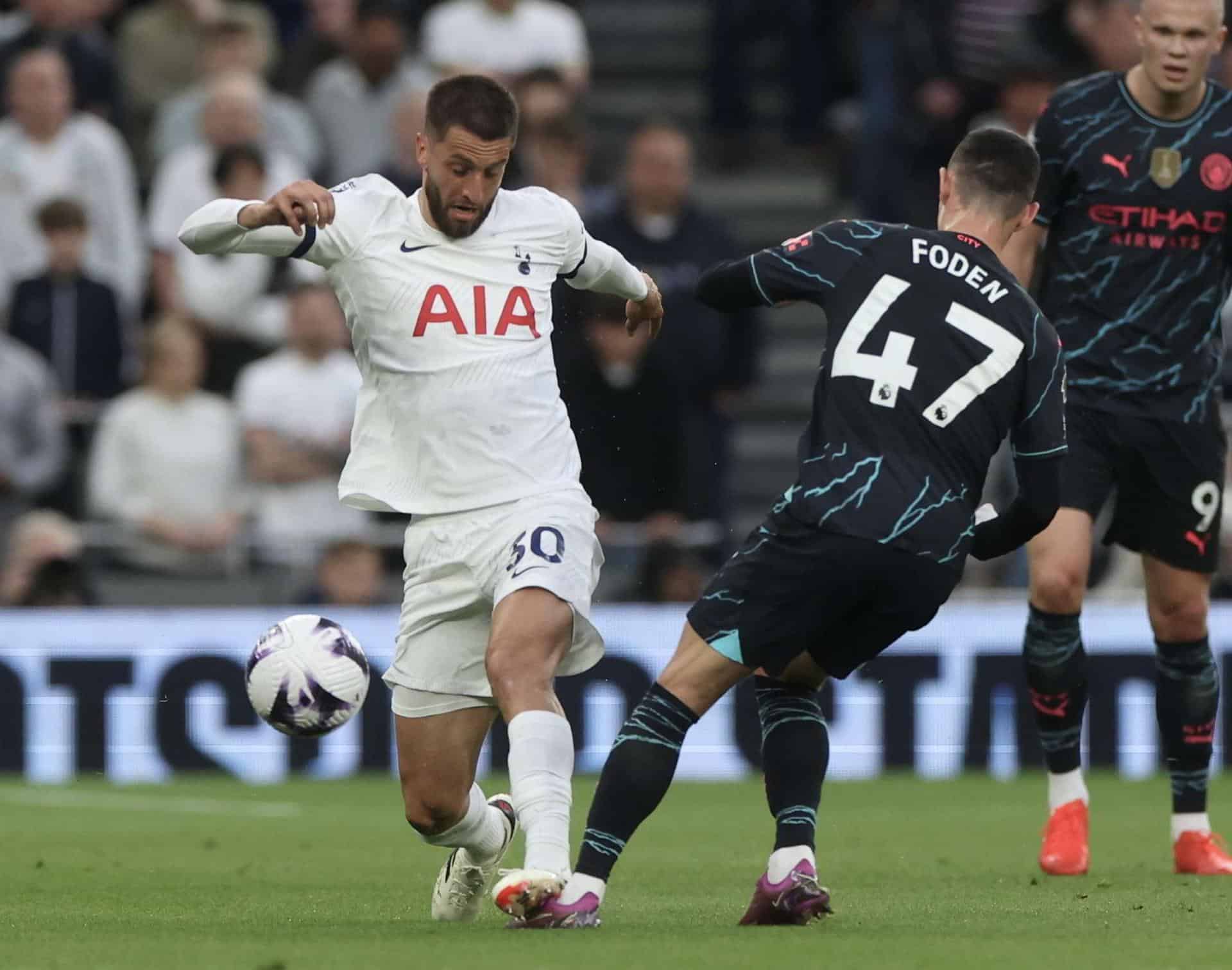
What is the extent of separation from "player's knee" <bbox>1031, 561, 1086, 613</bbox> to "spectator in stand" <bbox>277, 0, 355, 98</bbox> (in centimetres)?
888

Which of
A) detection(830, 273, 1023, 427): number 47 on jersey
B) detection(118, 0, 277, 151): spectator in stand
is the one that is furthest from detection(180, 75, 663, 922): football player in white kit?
detection(118, 0, 277, 151): spectator in stand

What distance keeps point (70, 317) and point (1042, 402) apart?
8.60 m

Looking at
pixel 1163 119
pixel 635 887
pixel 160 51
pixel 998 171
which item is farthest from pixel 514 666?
pixel 160 51

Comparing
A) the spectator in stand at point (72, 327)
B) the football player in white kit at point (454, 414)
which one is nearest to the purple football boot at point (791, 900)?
the football player in white kit at point (454, 414)

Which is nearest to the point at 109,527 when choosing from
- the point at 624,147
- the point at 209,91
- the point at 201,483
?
the point at 201,483

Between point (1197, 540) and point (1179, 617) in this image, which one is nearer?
point (1197, 540)

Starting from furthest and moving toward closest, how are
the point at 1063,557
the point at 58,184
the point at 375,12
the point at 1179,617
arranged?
the point at 375,12
the point at 58,184
the point at 1179,617
the point at 1063,557

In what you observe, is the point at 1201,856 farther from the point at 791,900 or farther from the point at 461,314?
the point at 461,314

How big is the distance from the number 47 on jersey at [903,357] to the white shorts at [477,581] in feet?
2.88

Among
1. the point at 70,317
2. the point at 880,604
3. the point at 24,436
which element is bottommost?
the point at 24,436

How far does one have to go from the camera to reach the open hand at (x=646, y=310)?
297 inches

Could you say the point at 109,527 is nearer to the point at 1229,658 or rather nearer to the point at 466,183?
the point at 1229,658

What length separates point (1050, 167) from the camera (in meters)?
8.53

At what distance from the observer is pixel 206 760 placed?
1295 centimetres
